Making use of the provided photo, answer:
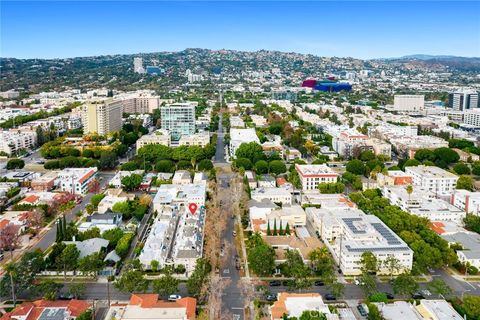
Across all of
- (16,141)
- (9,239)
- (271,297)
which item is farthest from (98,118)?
(271,297)

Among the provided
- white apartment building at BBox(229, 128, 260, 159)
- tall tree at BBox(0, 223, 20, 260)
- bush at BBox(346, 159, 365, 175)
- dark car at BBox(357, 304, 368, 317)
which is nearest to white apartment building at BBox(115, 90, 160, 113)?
white apartment building at BBox(229, 128, 260, 159)

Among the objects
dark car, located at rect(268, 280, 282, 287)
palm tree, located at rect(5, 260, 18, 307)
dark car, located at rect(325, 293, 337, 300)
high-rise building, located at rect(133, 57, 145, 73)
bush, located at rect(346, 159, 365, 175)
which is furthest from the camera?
high-rise building, located at rect(133, 57, 145, 73)

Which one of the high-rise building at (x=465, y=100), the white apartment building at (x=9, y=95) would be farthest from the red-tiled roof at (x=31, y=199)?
the high-rise building at (x=465, y=100)

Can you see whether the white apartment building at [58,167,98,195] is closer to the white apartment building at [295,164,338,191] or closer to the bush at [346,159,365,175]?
the white apartment building at [295,164,338,191]

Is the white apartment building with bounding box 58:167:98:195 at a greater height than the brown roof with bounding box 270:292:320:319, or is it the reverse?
the white apartment building with bounding box 58:167:98:195

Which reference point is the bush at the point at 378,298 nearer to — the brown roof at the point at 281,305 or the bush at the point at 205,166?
the brown roof at the point at 281,305
